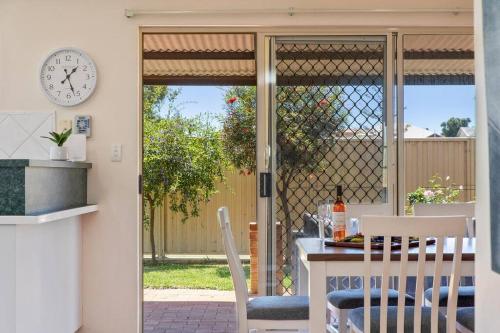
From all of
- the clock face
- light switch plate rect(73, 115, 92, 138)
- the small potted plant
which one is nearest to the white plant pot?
the small potted plant

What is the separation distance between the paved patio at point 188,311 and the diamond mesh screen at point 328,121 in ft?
3.65

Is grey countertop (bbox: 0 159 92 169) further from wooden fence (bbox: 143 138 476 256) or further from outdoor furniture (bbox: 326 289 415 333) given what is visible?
wooden fence (bbox: 143 138 476 256)

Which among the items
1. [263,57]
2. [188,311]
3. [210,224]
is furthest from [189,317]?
[210,224]

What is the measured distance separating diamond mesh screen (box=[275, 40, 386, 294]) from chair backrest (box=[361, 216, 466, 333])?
1.71m

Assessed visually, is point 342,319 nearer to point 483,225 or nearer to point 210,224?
point 483,225

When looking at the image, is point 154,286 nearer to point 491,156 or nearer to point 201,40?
point 201,40

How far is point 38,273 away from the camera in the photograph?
3.10 metres

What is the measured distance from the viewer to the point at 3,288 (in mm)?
2891

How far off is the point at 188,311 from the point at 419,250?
3.23 meters

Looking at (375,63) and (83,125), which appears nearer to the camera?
(83,125)

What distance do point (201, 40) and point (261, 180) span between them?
2.00 meters

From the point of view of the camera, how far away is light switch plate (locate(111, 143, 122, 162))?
13.1 feet

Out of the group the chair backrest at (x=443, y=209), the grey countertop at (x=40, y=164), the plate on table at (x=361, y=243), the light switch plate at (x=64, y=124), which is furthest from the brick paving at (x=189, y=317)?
the plate on table at (x=361, y=243)

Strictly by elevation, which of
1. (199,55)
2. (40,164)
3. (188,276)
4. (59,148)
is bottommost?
(188,276)
